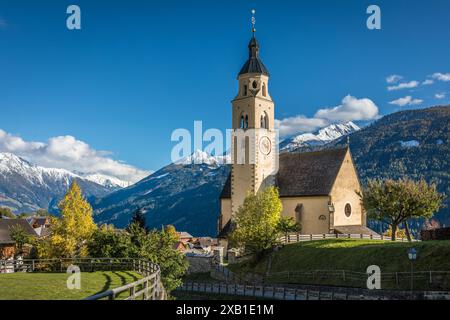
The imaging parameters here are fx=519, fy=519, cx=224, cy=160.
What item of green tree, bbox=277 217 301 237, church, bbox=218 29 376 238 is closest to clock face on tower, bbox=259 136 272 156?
church, bbox=218 29 376 238

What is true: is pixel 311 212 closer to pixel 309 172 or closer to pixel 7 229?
pixel 309 172

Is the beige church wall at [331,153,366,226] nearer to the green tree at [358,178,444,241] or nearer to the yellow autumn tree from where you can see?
the green tree at [358,178,444,241]

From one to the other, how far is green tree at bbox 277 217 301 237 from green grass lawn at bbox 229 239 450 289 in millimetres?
2990

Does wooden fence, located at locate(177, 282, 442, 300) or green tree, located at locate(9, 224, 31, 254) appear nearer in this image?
wooden fence, located at locate(177, 282, 442, 300)

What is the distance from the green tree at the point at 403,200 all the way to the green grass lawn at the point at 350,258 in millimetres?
5397

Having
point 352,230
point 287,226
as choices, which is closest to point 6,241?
point 287,226

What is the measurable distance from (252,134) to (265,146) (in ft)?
7.94

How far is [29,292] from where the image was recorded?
81.7 feet

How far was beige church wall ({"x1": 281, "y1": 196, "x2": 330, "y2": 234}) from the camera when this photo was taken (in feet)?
205

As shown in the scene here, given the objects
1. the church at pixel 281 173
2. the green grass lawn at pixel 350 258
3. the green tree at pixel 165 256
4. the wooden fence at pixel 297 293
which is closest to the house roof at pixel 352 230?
the church at pixel 281 173

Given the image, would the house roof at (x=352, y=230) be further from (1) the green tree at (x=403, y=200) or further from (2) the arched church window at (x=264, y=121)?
(2) the arched church window at (x=264, y=121)

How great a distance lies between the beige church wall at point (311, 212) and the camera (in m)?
62.6
